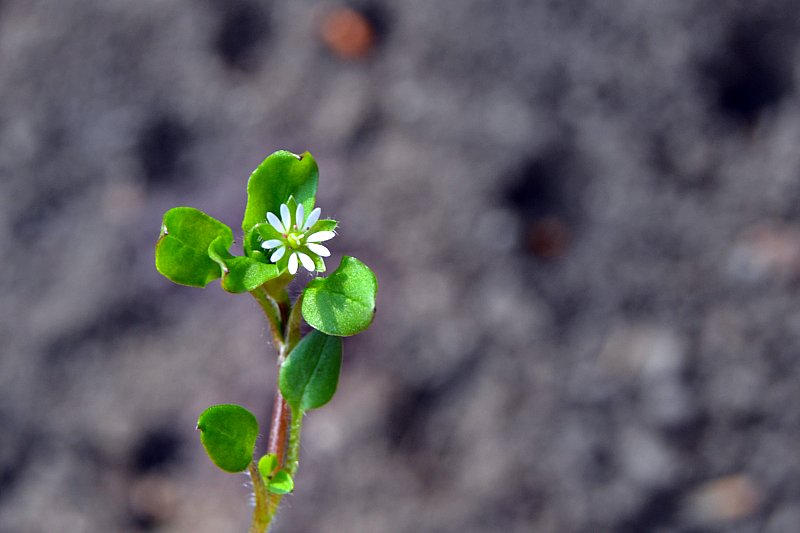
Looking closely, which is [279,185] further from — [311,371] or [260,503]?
[260,503]

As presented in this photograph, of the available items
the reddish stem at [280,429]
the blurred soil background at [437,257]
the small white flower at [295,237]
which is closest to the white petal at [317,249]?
the small white flower at [295,237]

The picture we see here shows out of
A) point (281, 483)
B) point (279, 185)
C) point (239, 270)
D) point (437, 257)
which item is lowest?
point (281, 483)

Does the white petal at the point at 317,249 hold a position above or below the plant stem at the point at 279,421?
above

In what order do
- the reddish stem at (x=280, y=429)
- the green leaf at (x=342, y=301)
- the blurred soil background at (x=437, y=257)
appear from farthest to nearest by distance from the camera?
the blurred soil background at (x=437, y=257) < the reddish stem at (x=280, y=429) < the green leaf at (x=342, y=301)

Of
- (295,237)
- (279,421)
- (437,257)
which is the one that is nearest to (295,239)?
(295,237)

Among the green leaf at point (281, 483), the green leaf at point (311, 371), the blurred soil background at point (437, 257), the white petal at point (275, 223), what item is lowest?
the green leaf at point (281, 483)

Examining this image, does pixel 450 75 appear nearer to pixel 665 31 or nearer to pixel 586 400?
pixel 665 31

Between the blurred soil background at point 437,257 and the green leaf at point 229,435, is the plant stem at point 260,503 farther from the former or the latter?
the blurred soil background at point 437,257

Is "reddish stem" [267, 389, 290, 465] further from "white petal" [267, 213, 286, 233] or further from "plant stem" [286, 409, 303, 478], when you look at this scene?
"white petal" [267, 213, 286, 233]
